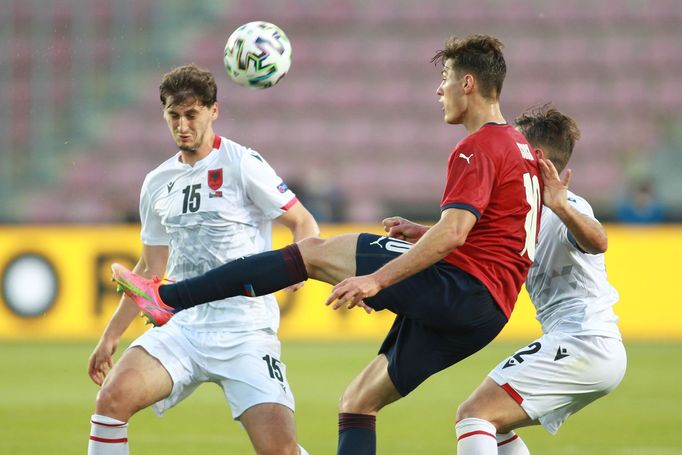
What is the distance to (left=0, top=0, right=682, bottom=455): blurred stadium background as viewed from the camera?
13539 millimetres

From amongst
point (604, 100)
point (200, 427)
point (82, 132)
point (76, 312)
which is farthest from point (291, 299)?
point (604, 100)

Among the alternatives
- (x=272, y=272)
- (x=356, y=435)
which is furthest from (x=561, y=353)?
(x=272, y=272)

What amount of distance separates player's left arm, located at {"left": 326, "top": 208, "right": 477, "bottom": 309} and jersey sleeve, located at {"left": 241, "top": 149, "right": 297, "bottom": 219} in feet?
3.45

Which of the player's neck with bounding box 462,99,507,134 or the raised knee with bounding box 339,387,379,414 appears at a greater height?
the player's neck with bounding box 462,99,507,134

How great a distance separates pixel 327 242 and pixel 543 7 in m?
16.0

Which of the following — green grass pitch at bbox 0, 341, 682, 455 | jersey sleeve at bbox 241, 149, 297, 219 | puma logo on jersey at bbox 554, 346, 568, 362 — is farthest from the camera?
green grass pitch at bbox 0, 341, 682, 455

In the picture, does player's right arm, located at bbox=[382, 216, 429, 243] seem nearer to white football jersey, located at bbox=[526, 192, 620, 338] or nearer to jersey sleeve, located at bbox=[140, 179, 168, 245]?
white football jersey, located at bbox=[526, 192, 620, 338]

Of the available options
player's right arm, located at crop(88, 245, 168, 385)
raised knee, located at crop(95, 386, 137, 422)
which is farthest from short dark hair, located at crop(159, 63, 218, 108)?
raised knee, located at crop(95, 386, 137, 422)

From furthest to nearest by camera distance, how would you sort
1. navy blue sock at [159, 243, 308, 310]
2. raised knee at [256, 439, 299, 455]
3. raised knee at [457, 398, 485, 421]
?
raised knee at [256, 439, 299, 455] < raised knee at [457, 398, 485, 421] < navy blue sock at [159, 243, 308, 310]

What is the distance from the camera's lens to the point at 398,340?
5.03 meters

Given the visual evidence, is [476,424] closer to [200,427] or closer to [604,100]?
[200,427]

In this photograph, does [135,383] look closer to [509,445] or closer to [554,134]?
[509,445]

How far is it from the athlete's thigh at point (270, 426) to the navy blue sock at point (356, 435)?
24 centimetres

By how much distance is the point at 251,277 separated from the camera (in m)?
4.66
